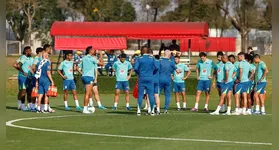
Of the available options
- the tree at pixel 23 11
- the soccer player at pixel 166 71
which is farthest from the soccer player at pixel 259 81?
the tree at pixel 23 11

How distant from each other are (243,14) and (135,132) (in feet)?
206

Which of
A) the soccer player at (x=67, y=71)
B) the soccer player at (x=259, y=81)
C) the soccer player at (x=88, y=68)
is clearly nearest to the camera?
the soccer player at (x=88, y=68)

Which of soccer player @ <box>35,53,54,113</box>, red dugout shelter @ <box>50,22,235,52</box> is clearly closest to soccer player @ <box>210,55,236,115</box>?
soccer player @ <box>35,53,54,113</box>

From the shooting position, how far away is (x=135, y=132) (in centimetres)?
1364

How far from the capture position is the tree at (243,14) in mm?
74812

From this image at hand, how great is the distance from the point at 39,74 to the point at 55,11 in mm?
88681

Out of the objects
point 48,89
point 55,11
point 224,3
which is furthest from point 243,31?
point 48,89

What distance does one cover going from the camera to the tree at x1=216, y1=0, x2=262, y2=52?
2945 inches

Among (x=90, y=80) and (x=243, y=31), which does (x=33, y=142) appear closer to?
(x=90, y=80)

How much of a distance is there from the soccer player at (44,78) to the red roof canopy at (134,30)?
1980 cm

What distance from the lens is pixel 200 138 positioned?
1247 centimetres

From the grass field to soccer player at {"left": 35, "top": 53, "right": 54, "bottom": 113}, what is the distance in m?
0.61

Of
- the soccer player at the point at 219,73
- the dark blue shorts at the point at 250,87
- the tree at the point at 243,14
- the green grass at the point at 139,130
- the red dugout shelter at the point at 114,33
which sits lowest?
the green grass at the point at 139,130

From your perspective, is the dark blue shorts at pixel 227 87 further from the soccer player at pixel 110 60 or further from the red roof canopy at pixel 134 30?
the soccer player at pixel 110 60
